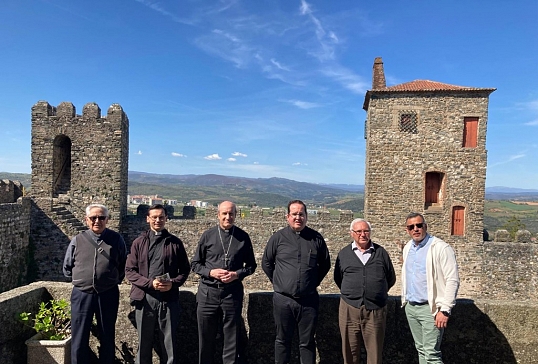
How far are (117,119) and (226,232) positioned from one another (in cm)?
985

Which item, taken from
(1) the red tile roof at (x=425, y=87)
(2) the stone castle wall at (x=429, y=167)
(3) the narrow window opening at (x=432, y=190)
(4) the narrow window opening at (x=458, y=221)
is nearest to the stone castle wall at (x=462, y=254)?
(2) the stone castle wall at (x=429, y=167)

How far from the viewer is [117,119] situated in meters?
11.8

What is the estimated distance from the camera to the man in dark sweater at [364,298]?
3430 millimetres

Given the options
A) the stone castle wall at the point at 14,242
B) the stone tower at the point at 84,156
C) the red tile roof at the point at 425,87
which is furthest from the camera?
the red tile roof at the point at 425,87

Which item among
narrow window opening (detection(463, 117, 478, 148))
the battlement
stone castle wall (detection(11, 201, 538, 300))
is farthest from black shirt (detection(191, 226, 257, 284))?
narrow window opening (detection(463, 117, 478, 148))

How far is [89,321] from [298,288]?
2319mm

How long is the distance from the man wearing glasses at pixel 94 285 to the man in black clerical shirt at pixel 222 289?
0.94m

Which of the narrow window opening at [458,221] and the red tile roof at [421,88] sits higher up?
the red tile roof at [421,88]

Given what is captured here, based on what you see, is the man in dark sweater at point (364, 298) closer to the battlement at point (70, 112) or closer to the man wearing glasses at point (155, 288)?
the man wearing glasses at point (155, 288)

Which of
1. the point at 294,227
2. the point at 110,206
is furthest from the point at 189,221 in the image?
the point at 294,227

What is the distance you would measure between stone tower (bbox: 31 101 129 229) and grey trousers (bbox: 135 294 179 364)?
921 cm

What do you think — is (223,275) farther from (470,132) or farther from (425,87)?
(470,132)

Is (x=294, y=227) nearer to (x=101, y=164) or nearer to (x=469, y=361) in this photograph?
(x=469, y=361)

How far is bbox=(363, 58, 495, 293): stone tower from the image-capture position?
1254 centimetres
